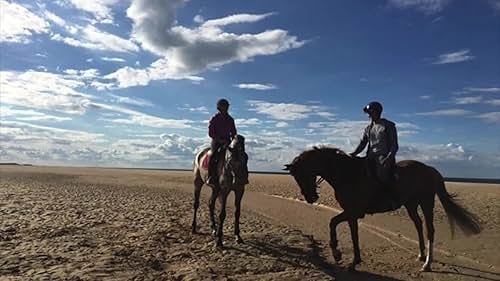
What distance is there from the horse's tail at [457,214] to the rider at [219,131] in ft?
16.1

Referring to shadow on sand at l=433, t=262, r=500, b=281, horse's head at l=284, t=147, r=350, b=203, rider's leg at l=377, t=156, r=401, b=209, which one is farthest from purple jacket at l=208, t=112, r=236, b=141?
shadow on sand at l=433, t=262, r=500, b=281

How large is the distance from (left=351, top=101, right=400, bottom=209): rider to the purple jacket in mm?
3670

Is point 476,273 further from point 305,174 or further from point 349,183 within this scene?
point 305,174

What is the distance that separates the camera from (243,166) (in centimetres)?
1012

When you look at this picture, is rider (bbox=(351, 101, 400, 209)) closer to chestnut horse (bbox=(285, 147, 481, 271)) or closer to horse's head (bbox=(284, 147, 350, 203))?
chestnut horse (bbox=(285, 147, 481, 271))

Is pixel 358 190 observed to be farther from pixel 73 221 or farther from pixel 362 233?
pixel 73 221

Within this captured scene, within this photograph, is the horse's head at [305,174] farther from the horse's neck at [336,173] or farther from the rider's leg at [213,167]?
the rider's leg at [213,167]

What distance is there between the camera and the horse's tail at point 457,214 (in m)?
9.68

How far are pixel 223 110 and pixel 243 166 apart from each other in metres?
2.10

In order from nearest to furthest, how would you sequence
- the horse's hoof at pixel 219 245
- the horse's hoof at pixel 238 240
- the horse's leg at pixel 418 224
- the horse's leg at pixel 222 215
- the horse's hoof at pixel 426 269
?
the horse's hoof at pixel 426 269 < the horse's leg at pixel 418 224 < the horse's hoof at pixel 219 245 < the horse's leg at pixel 222 215 < the horse's hoof at pixel 238 240

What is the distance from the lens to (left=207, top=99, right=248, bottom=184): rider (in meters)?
11.3

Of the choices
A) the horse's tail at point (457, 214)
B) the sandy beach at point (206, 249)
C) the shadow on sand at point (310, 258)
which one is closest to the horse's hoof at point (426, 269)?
the sandy beach at point (206, 249)

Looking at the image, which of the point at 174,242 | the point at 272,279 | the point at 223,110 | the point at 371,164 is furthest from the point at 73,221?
the point at 371,164

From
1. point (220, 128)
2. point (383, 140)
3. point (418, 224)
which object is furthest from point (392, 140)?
point (220, 128)
